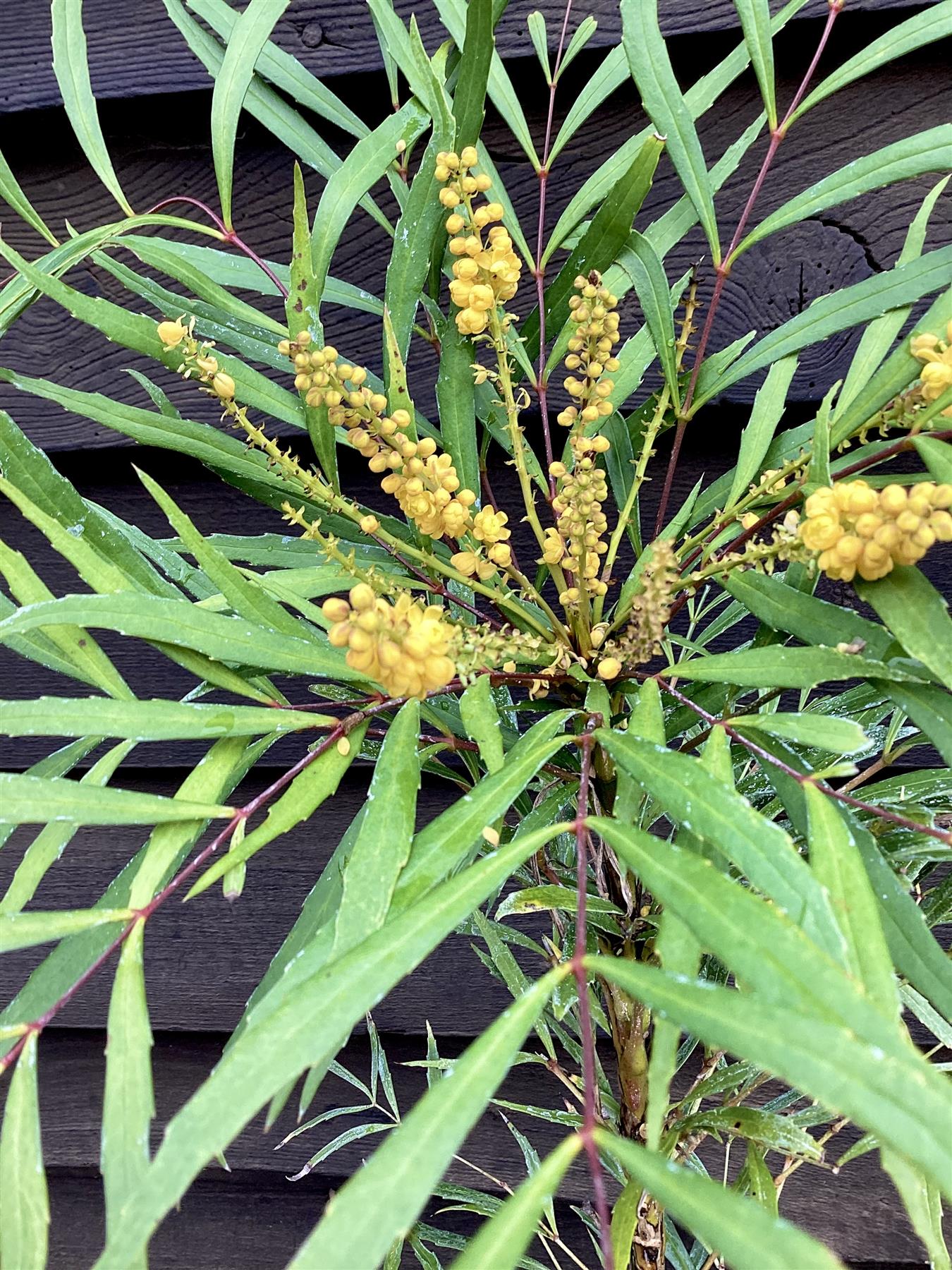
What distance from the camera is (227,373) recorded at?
406 mm

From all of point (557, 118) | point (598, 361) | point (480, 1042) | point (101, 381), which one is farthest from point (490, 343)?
point (101, 381)

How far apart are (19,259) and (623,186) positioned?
270mm

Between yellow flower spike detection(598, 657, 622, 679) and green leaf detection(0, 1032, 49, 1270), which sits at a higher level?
yellow flower spike detection(598, 657, 622, 679)

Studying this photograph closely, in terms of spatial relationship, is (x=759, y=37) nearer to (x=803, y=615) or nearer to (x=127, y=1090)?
(x=803, y=615)

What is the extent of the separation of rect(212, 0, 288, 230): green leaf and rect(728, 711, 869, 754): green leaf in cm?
37

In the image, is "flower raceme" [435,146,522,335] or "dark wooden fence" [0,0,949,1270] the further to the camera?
"dark wooden fence" [0,0,949,1270]

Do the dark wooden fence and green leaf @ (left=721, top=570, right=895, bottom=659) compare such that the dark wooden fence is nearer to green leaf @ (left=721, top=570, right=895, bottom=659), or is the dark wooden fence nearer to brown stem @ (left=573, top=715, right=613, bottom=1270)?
green leaf @ (left=721, top=570, right=895, bottom=659)

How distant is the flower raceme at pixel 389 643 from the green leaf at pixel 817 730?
131mm

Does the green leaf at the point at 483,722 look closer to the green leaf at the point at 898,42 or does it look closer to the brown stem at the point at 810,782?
the brown stem at the point at 810,782

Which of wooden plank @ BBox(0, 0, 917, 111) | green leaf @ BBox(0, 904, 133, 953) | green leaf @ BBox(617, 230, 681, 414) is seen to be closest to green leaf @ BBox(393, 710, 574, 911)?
green leaf @ BBox(0, 904, 133, 953)

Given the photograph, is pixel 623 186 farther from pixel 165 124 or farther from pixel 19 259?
pixel 165 124

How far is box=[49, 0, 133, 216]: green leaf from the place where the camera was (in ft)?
1.36

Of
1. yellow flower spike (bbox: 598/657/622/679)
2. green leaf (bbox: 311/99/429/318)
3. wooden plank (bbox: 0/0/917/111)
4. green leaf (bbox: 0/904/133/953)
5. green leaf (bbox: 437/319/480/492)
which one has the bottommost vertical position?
green leaf (bbox: 0/904/133/953)

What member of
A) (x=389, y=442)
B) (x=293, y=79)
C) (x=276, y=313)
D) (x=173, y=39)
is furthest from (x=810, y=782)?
(x=173, y=39)
